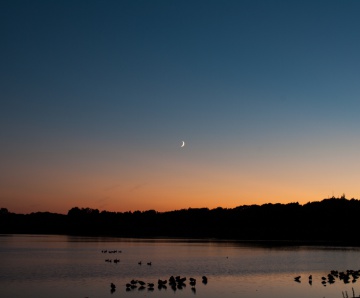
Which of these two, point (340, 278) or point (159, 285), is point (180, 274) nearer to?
point (159, 285)

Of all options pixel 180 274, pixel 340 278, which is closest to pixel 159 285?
pixel 180 274

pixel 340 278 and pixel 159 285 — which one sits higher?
pixel 340 278

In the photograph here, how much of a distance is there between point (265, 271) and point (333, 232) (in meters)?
117

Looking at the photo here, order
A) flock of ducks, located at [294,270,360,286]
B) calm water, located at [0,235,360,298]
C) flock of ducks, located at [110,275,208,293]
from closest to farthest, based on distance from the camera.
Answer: calm water, located at [0,235,360,298]
flock of ducks, located at [110,275,208,293]
flock of ducks, located at [294,270,360,286]

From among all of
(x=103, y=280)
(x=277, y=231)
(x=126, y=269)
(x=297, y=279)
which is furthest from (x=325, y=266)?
(x=277, y=231)

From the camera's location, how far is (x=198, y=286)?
1847 inches

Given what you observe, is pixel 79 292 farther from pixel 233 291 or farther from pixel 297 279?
pixel 297 279

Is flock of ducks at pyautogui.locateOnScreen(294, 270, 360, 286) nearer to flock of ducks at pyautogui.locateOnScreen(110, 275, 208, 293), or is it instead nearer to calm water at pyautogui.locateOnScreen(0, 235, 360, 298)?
calm water at pyautogui.locateOnScreen(0, 235, 360, 298)

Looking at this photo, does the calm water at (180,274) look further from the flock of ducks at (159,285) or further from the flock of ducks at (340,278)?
the flock of ducks at (340,278)

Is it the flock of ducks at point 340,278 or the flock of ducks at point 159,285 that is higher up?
the flock of ducks at point 340,278

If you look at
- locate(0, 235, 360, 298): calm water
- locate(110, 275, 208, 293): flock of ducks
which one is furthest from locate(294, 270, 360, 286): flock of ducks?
locate(110, 275, 208, 293): flock of ducks

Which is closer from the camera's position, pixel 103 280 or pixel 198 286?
pixel 198 286

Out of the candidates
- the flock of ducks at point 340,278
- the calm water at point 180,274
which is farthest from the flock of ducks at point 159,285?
the flock of ducks at point 340,278

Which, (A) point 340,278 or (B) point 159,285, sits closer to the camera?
(B) point 159,285
